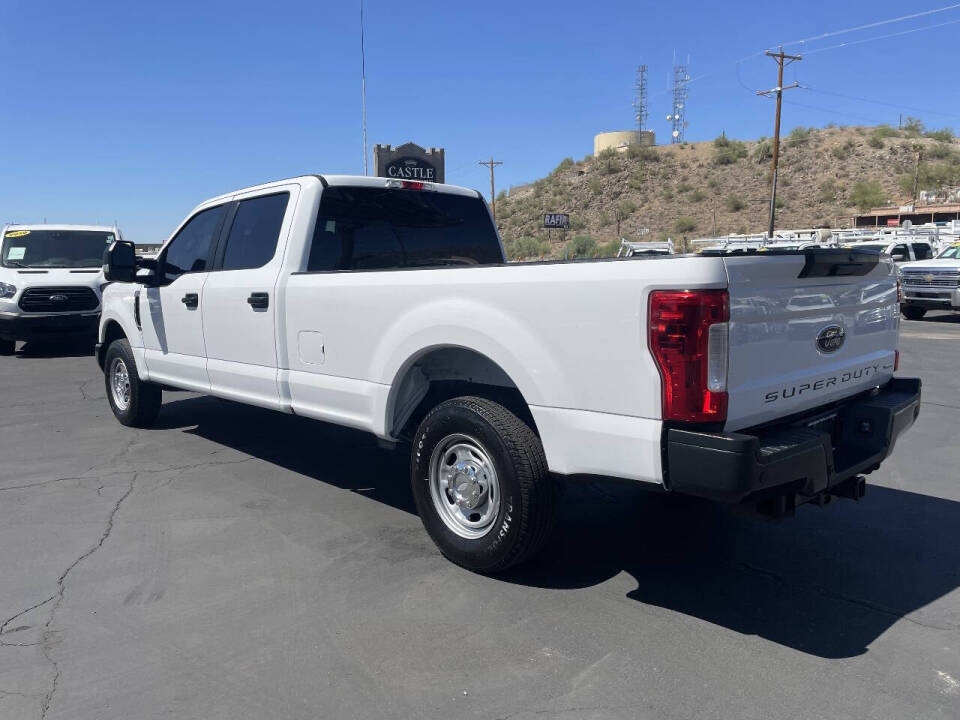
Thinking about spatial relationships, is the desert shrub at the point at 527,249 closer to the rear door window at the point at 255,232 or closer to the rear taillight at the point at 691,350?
the rear door window at the point at 255,232

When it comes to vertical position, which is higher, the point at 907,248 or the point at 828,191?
the point at 828,191

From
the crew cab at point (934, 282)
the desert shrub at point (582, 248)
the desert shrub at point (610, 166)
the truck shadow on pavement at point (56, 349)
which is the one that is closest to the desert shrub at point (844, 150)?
the desert shrub at point (610, 166)

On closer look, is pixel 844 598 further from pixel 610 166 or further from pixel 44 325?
pixel 610 166

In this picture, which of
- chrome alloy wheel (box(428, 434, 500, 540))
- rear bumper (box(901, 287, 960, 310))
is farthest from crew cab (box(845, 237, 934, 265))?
chrome alloy wheel (box(428, 434, 500, 540))

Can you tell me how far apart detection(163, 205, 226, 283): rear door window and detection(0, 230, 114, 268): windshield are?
27.4 feet

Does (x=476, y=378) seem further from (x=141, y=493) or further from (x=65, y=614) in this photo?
(x=141, y=493)

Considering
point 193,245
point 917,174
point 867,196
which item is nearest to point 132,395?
point 193,245

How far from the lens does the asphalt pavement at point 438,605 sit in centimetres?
294

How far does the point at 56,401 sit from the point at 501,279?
746cm

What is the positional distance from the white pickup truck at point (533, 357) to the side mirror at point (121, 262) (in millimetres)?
794

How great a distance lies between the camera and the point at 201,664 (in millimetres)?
3178

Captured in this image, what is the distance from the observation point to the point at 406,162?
1608 centimetres

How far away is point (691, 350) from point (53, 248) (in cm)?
1409

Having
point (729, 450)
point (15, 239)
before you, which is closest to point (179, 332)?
point (729, 450)
